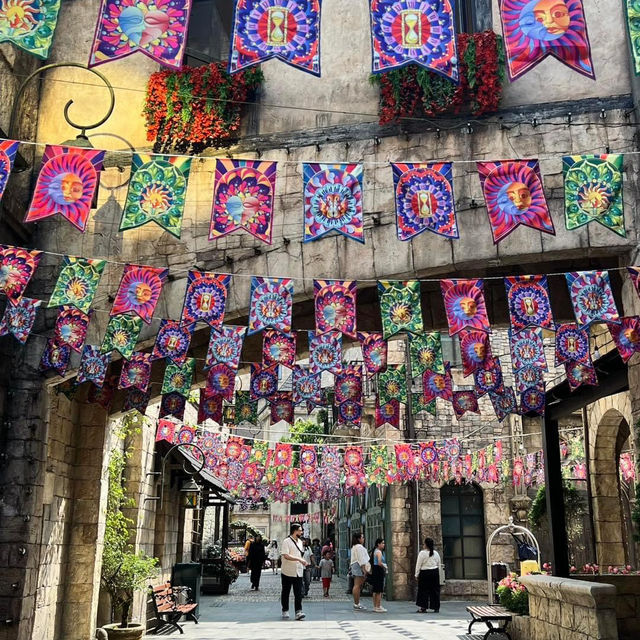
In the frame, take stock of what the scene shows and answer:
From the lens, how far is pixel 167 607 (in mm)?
11219

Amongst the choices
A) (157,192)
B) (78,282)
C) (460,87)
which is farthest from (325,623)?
(460,87)

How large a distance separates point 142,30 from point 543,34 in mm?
3922

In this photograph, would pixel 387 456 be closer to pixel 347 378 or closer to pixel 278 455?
pixel 278 455

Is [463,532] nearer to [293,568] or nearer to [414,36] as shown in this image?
[293,568]

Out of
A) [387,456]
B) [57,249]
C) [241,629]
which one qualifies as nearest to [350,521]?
[387,456]

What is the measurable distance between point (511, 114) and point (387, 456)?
9087 millimetres

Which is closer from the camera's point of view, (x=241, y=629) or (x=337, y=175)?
(x=337, y=175)

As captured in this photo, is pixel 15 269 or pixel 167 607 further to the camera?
pixel 167 607

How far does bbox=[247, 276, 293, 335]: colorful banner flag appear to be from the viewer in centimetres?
866

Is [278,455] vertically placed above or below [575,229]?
below

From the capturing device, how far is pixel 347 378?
10375mm

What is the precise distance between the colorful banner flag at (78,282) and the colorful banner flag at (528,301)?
4.52 metres

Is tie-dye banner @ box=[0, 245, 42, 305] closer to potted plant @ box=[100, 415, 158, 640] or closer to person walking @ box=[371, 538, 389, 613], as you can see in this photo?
potted plant @ box=[100, 415, 158, 640]

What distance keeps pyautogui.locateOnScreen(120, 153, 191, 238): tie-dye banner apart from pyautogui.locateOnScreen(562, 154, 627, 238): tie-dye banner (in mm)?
4117
